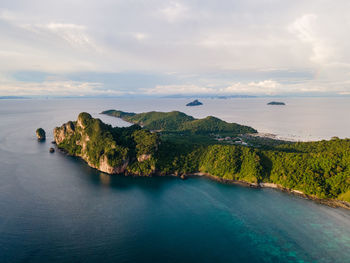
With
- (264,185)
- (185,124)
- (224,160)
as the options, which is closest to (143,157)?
(224,160)

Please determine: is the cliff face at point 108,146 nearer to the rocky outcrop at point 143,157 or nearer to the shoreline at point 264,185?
the rocky outcrop at point 143,157

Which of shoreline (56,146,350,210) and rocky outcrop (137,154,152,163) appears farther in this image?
Answer: rocky outcrop (137,154,152,163)

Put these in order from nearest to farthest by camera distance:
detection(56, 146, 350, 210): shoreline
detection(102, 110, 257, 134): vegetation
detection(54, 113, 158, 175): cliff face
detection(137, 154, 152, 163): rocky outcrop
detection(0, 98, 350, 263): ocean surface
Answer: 1. detection(0, 98, 350, 263): ocean surface
2. detection(56, 146, 350, 210): shoreline
3. detection(54, 113, 158, 175): cliff face
4. detection(137, 154, 152, 163): rocky outcrop
5. detection(102, 110, 257, 134): vegetation

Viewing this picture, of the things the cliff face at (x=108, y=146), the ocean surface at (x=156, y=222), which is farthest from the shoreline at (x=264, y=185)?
the cliff face at (x=108, y=146)

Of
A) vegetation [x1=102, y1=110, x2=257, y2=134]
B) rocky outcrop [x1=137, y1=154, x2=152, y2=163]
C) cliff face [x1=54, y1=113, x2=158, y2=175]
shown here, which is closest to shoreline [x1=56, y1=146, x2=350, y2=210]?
cliff face [x1=54, y1=113, x2=158, y2=175]

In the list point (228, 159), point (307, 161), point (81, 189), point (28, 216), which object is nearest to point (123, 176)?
point (81, 189)

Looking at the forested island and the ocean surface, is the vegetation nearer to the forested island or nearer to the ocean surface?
the forested island

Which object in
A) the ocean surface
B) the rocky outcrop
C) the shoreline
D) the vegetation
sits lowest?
the ocean surface
